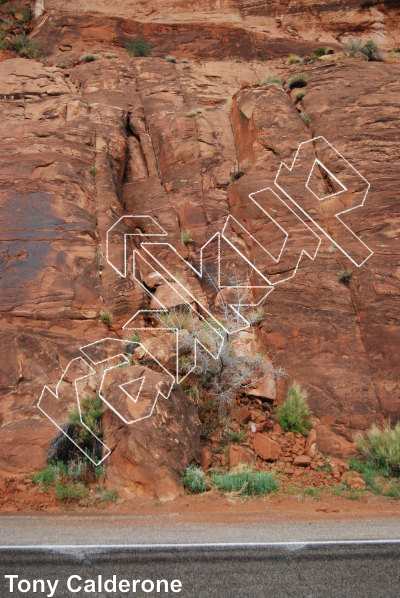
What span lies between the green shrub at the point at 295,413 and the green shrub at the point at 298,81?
913 cm

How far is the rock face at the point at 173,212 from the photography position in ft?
30.7

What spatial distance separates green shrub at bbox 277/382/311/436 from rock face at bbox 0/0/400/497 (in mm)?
239

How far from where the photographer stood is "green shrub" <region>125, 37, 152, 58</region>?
1861 cm

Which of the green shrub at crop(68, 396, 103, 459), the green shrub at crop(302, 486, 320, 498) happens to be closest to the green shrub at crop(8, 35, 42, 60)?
the green shrub at crop(68, 396, 103, 459)

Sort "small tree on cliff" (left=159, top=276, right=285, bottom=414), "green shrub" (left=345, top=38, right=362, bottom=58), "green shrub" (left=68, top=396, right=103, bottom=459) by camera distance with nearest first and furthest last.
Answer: "green shrub" (left=68, top=396, right=103, bottom=459), "small tree on cliff" (left=159, top=276, right=285, bottom=414), "green shrub" (left=345, top=38, right=362, bottom=58)

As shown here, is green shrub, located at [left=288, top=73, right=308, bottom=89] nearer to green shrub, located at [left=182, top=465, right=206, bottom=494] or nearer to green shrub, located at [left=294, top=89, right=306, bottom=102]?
green shrub, located at [left=294, top=89, right=306, bottom=102]

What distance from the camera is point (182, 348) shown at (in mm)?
10008

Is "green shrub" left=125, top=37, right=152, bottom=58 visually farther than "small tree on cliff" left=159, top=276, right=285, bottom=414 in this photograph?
Yes

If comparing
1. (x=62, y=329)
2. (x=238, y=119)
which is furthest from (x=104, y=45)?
(x=62, y=329)

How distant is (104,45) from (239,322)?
508 inches

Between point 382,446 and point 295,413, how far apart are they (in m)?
1.50

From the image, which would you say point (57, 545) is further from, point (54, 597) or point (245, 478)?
point (245, 478)

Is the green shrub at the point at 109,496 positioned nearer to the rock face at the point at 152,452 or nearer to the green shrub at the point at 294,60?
the rock face at the point at 152,452

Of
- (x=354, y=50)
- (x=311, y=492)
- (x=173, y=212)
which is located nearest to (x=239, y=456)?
(x=311, y=492)
